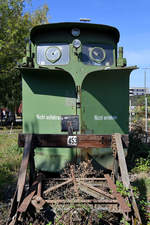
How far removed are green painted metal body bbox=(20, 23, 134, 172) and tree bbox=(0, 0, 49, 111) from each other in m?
11.4

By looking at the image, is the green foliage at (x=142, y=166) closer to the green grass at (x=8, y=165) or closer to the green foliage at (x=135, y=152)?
the green foliage at (x=135, y=152)

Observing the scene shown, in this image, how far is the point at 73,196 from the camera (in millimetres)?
Result: 3227

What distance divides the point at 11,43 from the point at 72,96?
12256 millimetres

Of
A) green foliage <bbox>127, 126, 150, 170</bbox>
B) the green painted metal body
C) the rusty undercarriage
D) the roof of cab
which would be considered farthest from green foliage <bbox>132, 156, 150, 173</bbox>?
the roof of cab

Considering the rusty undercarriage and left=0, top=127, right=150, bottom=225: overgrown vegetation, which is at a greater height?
the rusty undercarriage

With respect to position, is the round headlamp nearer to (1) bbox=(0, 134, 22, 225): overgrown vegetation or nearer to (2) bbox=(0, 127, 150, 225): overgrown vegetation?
(2) bbox=(0, 127, 150, 225): overgrown vegetation

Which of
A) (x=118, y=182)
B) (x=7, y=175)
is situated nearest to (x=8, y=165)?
(x=7, y=175)

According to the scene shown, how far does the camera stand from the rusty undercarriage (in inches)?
110

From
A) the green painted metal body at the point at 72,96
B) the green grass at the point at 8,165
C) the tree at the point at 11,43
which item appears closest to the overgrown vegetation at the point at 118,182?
the green grass at the point at 8,165

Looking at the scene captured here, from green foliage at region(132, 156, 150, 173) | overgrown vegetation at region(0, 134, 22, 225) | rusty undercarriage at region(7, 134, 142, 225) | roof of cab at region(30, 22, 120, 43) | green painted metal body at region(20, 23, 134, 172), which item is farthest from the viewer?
green foliage at region(132, 156, 150, 173)

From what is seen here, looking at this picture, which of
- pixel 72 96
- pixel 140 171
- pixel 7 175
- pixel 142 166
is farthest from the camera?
pixel 142 166

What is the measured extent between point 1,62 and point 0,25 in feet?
9.58

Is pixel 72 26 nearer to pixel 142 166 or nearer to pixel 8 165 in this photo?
pixel 142 166

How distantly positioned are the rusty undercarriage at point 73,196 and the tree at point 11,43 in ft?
42.0
